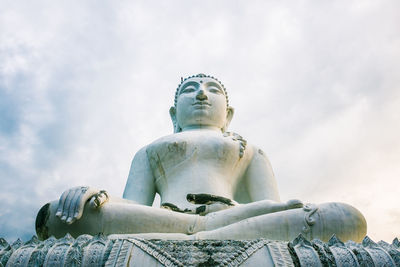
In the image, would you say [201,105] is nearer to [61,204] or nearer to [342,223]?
[61,204]

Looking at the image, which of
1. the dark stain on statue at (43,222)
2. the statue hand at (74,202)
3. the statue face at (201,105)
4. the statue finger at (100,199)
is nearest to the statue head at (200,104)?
the statue face at (201,105)

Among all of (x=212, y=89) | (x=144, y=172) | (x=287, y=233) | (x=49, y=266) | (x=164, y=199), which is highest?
(x=212, y=89)

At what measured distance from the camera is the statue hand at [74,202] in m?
4.65

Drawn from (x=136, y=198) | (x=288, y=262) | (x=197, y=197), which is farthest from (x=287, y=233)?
(x=136, y=198)

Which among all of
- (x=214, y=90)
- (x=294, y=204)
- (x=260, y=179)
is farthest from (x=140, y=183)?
(x=294, y=204)

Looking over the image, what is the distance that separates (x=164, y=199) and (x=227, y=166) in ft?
3.46

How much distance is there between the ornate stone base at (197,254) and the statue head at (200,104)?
414 cm

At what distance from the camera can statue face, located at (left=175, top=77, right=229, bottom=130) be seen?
7.73 meters

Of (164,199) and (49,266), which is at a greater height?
(164,199)

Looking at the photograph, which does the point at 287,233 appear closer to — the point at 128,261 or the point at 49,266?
the point at 128,261

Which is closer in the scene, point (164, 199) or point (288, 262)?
point (288, 262)

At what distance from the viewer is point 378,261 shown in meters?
3.51

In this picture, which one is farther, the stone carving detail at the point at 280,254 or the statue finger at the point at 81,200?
the statue finger at the point at 81,200

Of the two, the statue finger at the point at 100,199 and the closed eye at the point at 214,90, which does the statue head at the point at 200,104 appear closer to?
the closed eye at the point at 214,90
